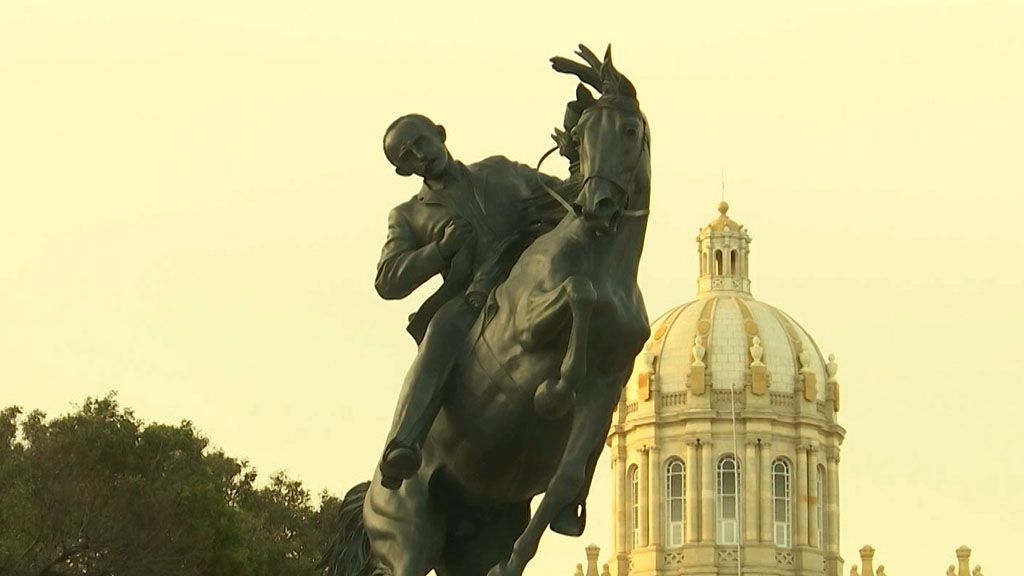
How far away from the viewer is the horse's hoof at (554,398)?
1126 cm

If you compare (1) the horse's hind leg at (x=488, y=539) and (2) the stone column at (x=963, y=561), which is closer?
(1) the horse's hind leg at (x=488, y=539)

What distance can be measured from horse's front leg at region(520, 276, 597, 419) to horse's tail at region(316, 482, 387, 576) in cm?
158

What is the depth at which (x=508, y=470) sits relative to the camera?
470 inches

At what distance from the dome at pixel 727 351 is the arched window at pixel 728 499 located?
309 centimetres

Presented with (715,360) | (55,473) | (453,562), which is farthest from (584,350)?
(715,360)

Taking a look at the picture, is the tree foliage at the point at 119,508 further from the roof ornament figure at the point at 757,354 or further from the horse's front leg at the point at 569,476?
the roof ornament figure at the point at 757,354

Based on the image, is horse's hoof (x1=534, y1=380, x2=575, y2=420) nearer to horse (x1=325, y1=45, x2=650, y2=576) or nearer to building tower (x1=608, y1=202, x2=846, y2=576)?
horse (x1=325, y1=45, x2=650, y2=576)

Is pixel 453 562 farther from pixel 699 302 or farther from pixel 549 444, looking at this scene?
pixel 699 302

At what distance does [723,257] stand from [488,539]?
108045 millimetres

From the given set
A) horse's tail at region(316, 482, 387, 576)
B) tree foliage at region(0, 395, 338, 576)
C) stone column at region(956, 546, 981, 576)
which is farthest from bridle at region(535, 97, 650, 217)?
stone column at region(956, 546, 981, 576)

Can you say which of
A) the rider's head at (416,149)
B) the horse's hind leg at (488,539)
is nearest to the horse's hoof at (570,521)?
the horse's hind leg at (488,539)

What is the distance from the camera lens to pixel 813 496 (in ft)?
391

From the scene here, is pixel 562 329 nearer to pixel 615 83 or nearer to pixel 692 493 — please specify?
pixel 615 83

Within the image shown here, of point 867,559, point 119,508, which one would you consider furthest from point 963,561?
point 119,508
